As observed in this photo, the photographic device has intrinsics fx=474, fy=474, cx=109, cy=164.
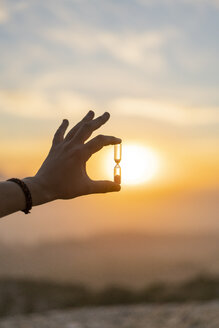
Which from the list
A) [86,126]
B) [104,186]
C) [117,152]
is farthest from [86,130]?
[117,152]

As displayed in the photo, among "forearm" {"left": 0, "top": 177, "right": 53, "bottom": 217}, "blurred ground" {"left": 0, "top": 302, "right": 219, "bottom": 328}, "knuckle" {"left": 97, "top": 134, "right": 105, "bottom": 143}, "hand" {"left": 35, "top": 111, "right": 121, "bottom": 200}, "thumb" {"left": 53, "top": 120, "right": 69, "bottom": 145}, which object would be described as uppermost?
"thumb" {"left": 53, "top": 120, "right": 69, "bottom": 145}

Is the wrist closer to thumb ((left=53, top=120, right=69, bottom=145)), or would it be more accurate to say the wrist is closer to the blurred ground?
thumb ((left=53, top=120, right=69, bottom=145))

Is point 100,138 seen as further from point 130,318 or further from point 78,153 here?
point 130,318

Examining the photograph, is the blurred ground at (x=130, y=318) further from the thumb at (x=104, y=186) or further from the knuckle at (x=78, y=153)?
the knuckle at (x=78, y=153)

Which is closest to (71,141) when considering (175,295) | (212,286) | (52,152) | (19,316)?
(52,152)

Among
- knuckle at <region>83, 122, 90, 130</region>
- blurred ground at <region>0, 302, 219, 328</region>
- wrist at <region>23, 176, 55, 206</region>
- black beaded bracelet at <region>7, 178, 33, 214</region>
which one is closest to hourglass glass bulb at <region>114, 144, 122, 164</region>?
knuckle at <region>83, 122, 90, 130</region>

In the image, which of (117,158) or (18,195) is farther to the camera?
(117,158)

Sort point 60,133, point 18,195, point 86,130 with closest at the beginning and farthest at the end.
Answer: point 18,195, point 86,130, point 60,133
